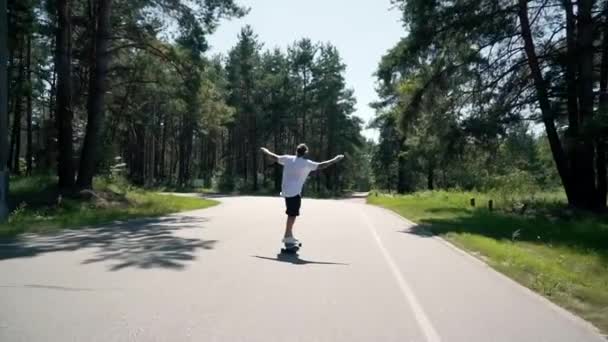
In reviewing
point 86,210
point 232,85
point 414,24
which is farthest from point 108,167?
point 232,85

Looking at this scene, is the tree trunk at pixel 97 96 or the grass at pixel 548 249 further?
the tree trunk at pixel 97 96

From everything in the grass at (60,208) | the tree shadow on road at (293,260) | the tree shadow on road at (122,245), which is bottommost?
the tree shadow on road at (293,260)

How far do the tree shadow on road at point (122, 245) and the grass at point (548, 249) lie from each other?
5.49 metres

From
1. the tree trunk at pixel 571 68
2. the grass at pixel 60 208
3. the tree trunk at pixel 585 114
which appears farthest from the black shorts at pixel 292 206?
the tree trunk at pixel 571 68

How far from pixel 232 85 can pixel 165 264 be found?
6475 cm

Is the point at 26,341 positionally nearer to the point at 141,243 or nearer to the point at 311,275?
the point at 311,275

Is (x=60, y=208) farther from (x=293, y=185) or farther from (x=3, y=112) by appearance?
(x=293, y=185)

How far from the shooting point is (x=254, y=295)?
7.54 metres

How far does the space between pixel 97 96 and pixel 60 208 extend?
6.16 meters

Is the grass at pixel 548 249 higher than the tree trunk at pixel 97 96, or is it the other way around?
the tree trunk at pixel 97 96

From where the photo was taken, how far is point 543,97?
24250 mm

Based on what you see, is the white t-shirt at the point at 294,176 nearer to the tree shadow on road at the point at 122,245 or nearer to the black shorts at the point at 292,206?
the black shorts at the point at 292,206

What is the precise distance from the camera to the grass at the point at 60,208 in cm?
1552

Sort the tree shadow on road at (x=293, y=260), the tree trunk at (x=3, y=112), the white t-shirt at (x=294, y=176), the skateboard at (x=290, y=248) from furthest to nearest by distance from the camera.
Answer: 1. the tree trunk at (x=3, y=112)
2. the white t-shirt at (x=294, y=176)
3. the skateboard at (x=290, y=248)
4. the tree shadow on road at (x=293, y=260)
